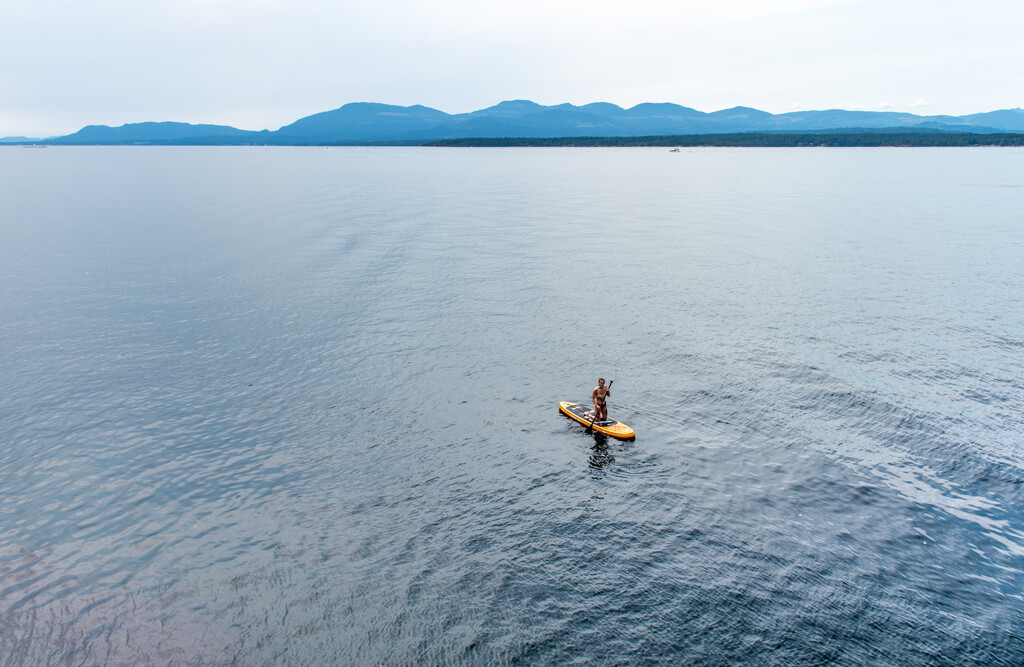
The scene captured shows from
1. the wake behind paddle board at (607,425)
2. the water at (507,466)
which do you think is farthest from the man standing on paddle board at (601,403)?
the water at (507,466)

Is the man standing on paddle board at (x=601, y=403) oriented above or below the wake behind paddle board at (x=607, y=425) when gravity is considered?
above

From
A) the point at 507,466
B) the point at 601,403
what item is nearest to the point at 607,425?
the point at 601,403

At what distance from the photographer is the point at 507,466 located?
35.7 metres

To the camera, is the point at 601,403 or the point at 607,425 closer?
the point at 607,425

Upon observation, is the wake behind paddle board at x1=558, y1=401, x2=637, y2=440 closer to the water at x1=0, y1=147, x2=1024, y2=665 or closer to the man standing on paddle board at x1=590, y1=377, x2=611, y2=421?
the man standing on paddle board at x1=590, y1=377, x2=611, y2=421

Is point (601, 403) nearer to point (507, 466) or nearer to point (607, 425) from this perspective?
point (607, 425)

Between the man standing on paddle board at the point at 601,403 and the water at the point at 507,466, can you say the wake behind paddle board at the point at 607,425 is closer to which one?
the man standing on paddle board at the point at 601,403

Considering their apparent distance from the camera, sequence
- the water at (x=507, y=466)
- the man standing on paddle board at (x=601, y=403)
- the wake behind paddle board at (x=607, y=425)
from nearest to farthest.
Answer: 1. the water at (x=507, y=466)
2. the wake behind paddle board at (x=607, y=425)
3. the man standing on paddle board at (x=601, y=403)

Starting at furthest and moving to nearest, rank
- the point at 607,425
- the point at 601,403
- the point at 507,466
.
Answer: the point at 601,403, the point at 607,425, the point at 507,466

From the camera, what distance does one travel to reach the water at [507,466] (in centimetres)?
2455

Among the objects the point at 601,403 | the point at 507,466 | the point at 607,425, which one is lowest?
the point at 507,466

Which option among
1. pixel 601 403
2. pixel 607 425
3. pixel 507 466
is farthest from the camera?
pixel 601 403

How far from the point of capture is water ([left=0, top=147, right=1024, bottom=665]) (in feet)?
80.5

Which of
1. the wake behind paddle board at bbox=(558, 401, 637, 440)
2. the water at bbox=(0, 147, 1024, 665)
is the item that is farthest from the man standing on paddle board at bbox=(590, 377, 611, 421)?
the water at bbox=(0, 147, 1024, 665)
